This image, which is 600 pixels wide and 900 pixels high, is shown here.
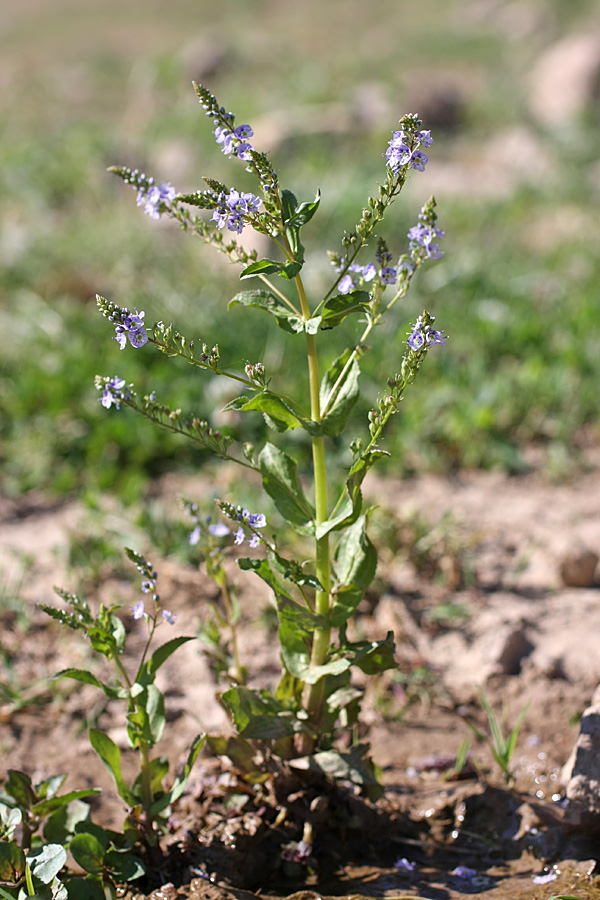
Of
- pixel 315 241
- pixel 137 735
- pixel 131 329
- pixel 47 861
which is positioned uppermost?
pixel 315 241

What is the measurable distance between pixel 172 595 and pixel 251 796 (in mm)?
1059

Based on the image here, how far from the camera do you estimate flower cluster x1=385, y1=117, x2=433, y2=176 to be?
167 cm

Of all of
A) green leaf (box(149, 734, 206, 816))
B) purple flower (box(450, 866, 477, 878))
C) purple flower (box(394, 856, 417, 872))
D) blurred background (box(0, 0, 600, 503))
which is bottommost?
purple flower (box(450, 866, 477, 878))

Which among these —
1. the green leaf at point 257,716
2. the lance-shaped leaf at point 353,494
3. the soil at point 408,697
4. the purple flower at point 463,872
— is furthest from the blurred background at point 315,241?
the purple flower at point 463,872

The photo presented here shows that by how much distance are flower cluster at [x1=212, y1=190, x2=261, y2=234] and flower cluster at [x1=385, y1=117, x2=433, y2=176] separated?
272 millimetres

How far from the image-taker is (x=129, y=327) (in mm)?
1673

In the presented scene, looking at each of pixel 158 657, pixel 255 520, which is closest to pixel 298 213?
pixel 255 520

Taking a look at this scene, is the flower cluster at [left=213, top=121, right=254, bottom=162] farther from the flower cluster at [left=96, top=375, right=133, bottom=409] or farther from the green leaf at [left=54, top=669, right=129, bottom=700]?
the green leaf at [left=54, top=669, right=129, bottom=700]

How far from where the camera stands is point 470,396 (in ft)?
13.5

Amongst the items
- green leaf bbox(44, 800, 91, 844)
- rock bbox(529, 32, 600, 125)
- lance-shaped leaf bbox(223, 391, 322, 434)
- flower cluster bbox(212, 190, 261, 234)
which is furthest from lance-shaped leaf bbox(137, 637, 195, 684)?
rock bbox(529, 32, 600, 125)

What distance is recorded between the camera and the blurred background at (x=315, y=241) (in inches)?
157

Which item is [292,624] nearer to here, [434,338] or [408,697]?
[434,338]

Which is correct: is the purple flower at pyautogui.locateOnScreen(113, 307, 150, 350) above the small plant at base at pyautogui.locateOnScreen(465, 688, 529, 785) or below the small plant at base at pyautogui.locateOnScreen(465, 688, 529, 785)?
above

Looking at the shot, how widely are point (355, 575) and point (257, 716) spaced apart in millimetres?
386
